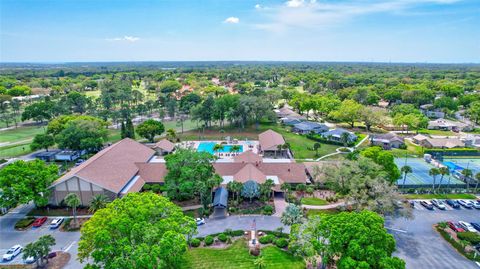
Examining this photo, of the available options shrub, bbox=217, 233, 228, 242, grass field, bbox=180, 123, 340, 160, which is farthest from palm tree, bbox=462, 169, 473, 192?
Answer: shrub, bbox=217, 233, 228, 242

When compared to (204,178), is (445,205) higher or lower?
lower

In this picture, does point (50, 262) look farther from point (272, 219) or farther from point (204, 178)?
point (272, 219)

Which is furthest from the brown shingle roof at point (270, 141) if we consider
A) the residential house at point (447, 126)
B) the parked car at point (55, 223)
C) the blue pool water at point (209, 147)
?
the residential house at point (447, 126)

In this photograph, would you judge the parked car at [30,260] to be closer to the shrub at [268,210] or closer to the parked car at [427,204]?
the shrub at [268,210]

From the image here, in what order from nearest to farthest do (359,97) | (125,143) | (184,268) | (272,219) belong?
1. (184,268)
2. (272,219)
3. (125,143)
4. (359,97)

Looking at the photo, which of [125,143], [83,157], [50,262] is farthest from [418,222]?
[83,157]

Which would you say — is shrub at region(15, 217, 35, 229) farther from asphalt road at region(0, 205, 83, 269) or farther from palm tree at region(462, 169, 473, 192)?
palm tree at region(462, 169, 473, 192)

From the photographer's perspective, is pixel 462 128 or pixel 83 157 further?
pixel 462 128
